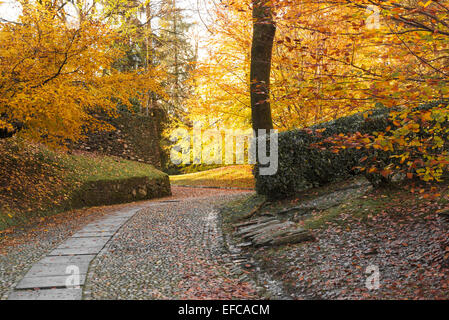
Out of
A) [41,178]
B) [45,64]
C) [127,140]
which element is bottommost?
[41,178]

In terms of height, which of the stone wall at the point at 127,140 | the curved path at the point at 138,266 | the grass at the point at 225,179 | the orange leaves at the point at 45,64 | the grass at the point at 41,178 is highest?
the orange leaves at the point at 45,64

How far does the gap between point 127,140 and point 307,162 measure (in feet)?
38.7

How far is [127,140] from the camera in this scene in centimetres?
1748

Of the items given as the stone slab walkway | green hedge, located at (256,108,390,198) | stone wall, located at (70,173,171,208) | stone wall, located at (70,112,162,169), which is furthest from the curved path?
stone wall, located at (70,112,162,169)

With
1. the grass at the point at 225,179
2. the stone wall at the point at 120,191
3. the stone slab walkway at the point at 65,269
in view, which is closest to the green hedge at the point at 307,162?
the stone slab walkway at the point at 65,269

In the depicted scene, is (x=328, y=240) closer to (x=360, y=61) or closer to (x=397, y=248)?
(x=397, y=248)

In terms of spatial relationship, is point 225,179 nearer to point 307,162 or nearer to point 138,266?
point 307,162

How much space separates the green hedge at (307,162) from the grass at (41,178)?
5.33 meters

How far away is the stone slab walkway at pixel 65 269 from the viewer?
3801mm

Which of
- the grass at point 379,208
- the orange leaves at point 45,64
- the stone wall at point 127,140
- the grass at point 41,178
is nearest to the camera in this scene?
the grass at point 379,208

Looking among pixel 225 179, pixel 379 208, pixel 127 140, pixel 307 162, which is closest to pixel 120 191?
pixel 127 140

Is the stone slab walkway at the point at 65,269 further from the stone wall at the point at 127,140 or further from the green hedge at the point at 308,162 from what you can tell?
the stone wall at the point at 127,140

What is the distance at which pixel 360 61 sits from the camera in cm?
981

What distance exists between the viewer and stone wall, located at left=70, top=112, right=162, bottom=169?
15.9 m
